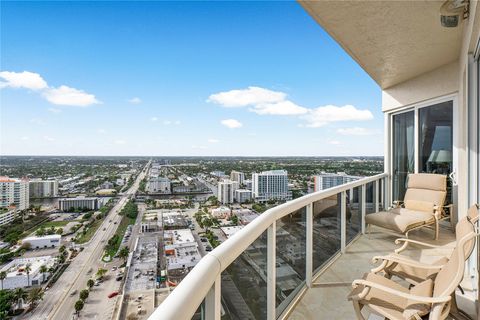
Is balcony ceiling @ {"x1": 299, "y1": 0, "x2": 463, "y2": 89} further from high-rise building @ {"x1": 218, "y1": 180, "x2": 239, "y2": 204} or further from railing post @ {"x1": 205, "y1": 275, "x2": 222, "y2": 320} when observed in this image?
high-rise building @ {"x1": 218, "y1": 180, "x2": 239, "y2": 204}

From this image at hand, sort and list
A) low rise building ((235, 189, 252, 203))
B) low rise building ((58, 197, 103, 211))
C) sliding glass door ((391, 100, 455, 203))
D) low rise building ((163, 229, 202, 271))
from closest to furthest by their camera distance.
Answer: low rise building ((163, 229, 202, 271)), sliding glass door ((391, 100, 455, 203)), low rise building ((235, 189, 252, 203)), low rise building ((58, 197, 103, 211))

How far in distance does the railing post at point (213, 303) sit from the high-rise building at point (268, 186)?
6942mm

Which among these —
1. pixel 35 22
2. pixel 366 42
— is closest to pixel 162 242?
pixel 366 42

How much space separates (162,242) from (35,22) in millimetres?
12264

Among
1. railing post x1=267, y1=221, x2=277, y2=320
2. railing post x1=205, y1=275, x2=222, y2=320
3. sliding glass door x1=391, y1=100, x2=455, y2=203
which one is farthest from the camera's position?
sliding glass door x1=391, y1=100, x2=455, y2=203

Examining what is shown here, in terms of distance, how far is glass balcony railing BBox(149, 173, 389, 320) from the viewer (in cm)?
95

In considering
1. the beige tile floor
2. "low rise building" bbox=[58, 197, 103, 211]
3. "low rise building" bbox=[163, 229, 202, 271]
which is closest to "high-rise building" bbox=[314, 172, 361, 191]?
the beige tile floor

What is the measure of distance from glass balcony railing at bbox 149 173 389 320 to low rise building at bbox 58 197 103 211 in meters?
8.06

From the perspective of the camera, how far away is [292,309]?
2.67 meters

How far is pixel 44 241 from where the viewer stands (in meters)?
5.89

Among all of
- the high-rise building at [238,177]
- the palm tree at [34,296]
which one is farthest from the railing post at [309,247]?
the high-rise building at [238,177]

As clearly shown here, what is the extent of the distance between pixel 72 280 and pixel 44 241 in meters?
1.60

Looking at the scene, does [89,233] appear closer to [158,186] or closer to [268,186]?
[158,186]

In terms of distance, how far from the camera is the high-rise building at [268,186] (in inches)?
331
